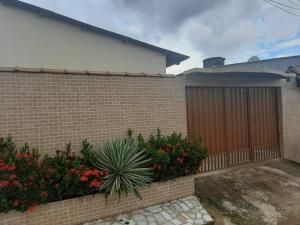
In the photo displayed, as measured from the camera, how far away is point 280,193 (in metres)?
6.55

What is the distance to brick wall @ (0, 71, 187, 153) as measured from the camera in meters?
4.67

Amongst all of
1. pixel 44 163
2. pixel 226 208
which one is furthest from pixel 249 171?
pixel 44 163

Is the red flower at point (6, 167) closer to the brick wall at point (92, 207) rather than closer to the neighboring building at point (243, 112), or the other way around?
the brick wall at point (92, 207)

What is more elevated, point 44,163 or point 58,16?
point 58,16

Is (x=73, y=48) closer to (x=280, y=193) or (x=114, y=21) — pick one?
(x=114, y=21)

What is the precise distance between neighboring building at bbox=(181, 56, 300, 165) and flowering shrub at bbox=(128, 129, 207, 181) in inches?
46.4

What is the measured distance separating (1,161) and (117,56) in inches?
278

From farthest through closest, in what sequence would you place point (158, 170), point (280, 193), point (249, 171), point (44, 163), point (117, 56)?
1. point (117, 56)
2. point (249, 171)
3. point (280, 193)
4. point (158, 170)
5. point (44, 163)

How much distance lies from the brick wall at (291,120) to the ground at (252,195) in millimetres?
1142

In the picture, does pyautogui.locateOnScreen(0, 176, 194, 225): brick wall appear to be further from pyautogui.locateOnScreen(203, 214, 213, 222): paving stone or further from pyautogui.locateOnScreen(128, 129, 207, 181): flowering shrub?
pyautogui.locateOnScreen(203, 214, 213, 222): paving stone

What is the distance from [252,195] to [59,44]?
770cm

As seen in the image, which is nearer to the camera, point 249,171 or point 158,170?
point 158,170

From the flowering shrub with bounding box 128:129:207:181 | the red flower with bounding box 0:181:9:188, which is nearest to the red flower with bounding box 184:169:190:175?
the flowering shrub with bounding box 128:129:207:181

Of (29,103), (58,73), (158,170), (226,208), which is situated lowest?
(226,208)
